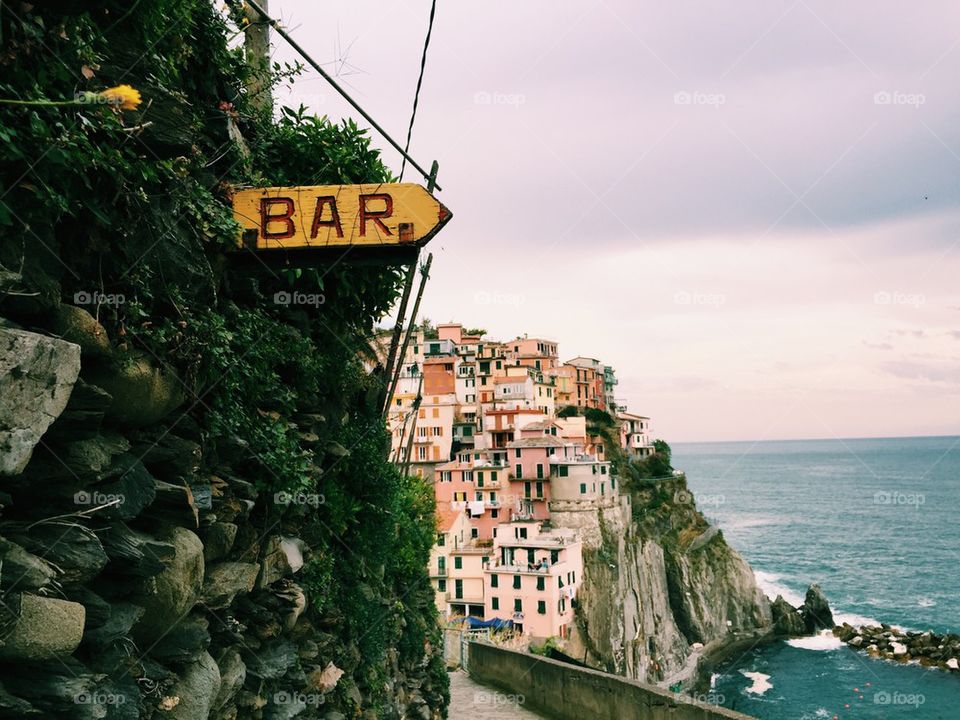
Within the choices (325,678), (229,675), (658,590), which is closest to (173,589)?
(229,675)

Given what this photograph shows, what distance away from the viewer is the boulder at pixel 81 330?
12.7 ft

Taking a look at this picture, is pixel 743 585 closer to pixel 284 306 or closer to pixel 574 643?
pixel 574 643

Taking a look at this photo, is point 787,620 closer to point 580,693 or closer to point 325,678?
point 580,693

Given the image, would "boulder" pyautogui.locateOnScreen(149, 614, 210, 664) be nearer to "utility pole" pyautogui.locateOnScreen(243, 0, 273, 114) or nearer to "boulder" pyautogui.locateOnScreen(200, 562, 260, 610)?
"boulder" pyautogui.locateOnScreen(200, 562, 260, 610)

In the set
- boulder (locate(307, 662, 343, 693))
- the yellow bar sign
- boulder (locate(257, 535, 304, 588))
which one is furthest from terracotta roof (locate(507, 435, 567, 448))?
the yellow bar sign

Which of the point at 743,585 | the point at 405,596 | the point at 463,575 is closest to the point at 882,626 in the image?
the point at 743,585

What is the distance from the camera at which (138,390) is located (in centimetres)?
443

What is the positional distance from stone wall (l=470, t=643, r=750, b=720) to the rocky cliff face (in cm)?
4130

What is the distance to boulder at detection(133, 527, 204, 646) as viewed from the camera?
14.1 feet

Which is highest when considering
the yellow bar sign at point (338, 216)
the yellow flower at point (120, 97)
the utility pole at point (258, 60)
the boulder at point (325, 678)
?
the utility pole at point (258, 60)

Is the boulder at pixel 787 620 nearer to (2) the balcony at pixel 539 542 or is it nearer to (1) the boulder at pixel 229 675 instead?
(2) the balcony at pixel 539 542

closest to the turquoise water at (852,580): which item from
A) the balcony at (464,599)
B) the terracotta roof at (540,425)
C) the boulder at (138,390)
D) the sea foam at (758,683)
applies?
the sea foam at (758,683)

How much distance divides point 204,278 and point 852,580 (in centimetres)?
9946

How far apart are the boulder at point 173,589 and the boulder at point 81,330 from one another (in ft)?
3.83
